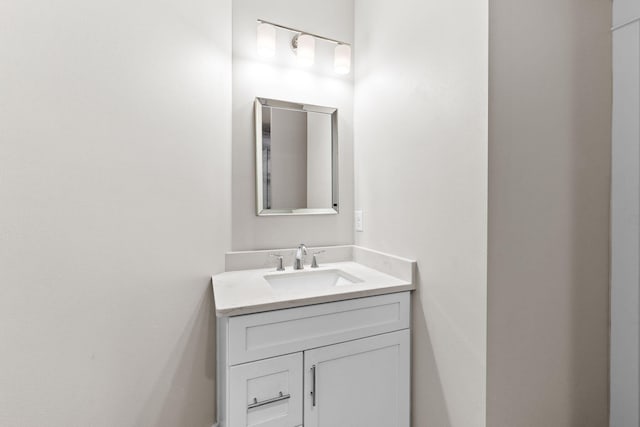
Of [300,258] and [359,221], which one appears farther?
[359,221]

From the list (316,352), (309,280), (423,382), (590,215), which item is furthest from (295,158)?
(590,215)

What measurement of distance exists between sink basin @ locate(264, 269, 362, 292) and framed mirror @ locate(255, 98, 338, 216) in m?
0.37

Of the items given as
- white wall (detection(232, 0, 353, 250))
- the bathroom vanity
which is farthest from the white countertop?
white wall (detection(232, 0, 353, 250))

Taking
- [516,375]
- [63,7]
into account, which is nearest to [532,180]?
[516,375]

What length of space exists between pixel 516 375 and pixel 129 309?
1.46m

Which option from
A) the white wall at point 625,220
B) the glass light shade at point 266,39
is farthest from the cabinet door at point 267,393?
the glass light shade at point 266,39

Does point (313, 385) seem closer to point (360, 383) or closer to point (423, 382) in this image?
point (360, 383)

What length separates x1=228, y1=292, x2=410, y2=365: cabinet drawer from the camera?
98 centimetres

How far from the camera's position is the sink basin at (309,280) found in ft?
4.75

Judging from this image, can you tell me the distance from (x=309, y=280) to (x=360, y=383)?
55 centimetres

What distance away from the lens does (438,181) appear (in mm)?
1137

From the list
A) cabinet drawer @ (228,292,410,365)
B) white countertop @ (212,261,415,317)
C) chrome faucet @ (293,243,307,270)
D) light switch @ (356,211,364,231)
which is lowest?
cabinet drawer @ (228,292,410,365)

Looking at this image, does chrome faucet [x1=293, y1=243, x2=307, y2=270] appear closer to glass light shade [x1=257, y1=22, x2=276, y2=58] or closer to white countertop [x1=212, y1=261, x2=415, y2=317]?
white countertop [x1=212, y1=261, x2=415, y2=317]

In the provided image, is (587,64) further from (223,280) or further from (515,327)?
(223,280)
